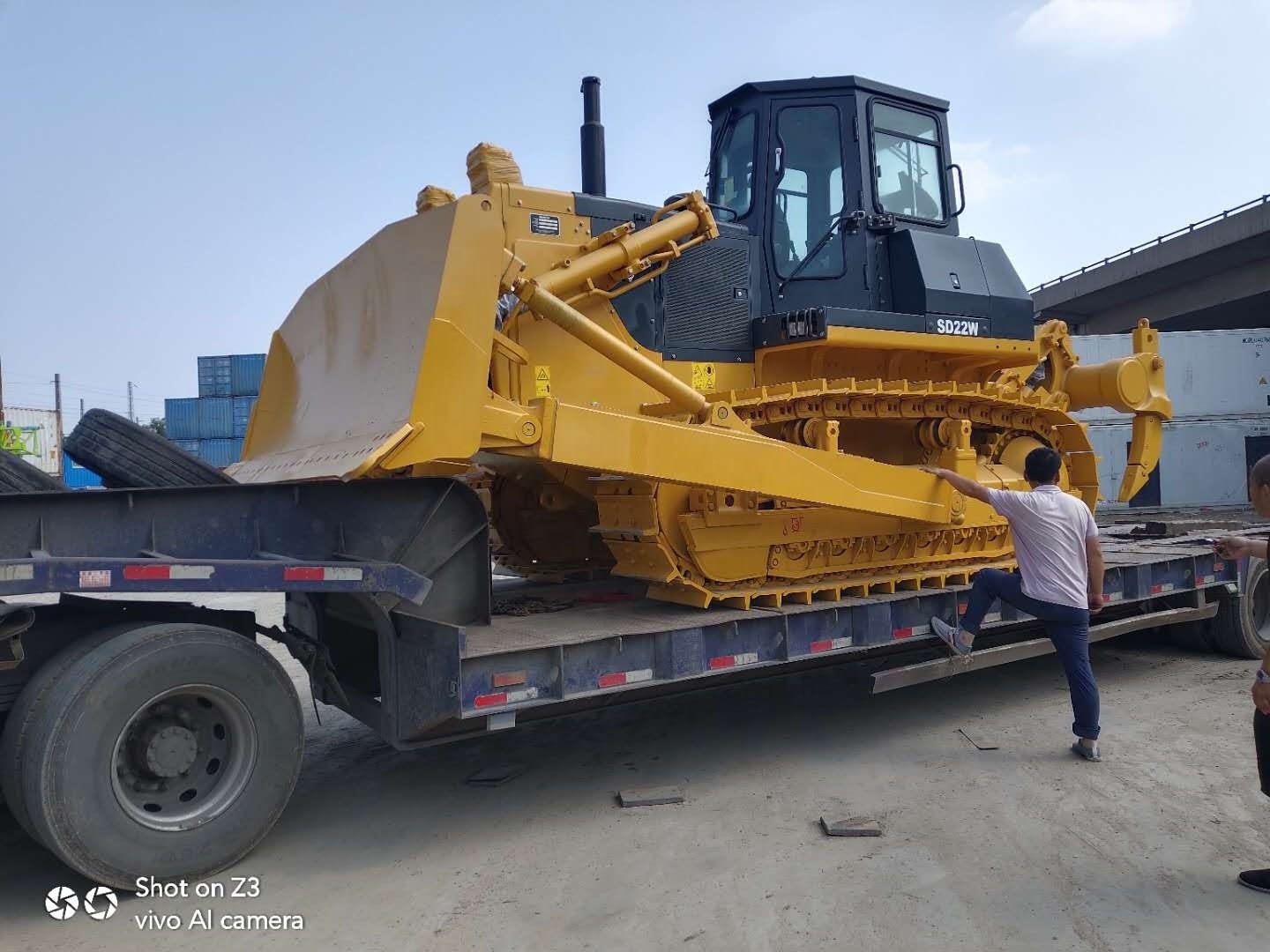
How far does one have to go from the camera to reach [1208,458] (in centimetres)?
2206

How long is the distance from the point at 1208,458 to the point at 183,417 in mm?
30211

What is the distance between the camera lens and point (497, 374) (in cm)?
525

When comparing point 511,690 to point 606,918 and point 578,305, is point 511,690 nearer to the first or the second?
point 606,918

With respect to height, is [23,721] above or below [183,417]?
below

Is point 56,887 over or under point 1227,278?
under

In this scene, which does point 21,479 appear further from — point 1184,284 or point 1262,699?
point 1184,284

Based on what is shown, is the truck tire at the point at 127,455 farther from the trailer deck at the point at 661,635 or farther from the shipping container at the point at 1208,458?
the shipping container at the point at 1208,458

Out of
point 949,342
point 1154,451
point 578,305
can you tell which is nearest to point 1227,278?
point 1154,451

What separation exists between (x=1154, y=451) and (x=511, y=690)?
19.9ft

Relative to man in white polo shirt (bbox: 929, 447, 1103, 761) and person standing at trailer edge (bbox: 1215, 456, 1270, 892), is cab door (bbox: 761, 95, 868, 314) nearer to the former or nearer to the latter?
man in white polo shirt (bbox: 929, 447, 1103, 761)

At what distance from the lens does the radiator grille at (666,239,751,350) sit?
239 inches

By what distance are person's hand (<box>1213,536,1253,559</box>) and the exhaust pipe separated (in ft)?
14.1

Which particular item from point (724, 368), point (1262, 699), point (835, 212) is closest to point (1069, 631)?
point (1262, 699)

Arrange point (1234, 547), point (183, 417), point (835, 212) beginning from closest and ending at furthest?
point (1234, 547) < point (835, 212) < point (183, 417)
